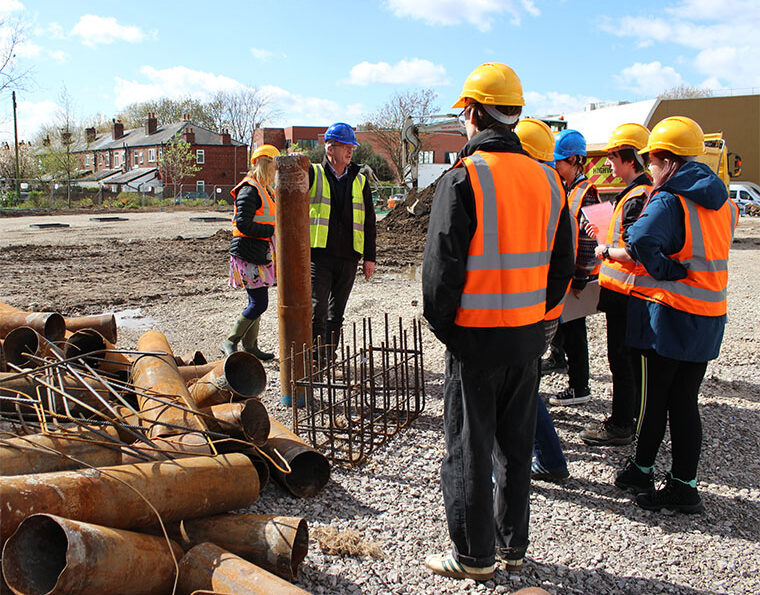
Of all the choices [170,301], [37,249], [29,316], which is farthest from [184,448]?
[37,249]

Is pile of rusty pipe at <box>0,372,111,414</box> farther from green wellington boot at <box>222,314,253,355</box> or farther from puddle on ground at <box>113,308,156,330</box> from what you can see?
puddle on ground at <box>113,308,156,330</box>

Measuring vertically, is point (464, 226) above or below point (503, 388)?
above

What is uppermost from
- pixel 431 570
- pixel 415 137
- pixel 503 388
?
pixel 415 137

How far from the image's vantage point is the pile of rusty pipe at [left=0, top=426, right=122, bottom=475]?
2797 mm

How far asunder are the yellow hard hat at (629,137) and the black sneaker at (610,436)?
1.96m

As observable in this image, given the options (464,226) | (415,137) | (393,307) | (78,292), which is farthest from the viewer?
(415,137)

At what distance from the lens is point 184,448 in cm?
315

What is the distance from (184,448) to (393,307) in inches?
253

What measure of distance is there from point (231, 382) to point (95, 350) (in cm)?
111

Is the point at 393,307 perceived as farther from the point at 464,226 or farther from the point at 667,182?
the point at 464,226

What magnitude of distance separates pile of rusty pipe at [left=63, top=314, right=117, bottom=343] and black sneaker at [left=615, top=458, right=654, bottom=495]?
3.83m

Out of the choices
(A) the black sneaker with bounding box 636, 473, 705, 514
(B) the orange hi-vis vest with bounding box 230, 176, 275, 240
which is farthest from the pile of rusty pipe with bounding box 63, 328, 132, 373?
(A) the black sneaker with bounding box 636, 473, 705, 514

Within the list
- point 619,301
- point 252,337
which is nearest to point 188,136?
point 252,337

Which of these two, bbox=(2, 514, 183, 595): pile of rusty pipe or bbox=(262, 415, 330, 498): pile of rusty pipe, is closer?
bbox=(2, 514, 183, 595): pile of rusty pipe
